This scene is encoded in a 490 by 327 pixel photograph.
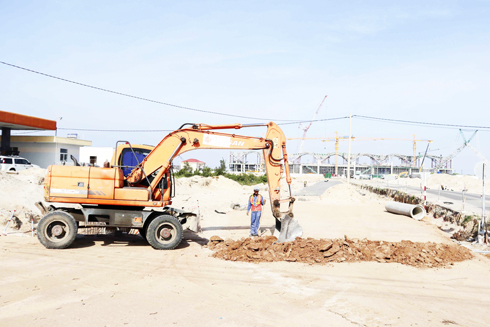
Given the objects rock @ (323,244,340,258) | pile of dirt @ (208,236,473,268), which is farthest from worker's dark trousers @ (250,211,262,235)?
rock @ (323,244,340,258)

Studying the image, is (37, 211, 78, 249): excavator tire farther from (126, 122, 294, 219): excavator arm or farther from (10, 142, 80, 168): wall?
(10, 142, 80, 168): wall

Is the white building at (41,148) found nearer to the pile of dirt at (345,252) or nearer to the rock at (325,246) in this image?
the pile of dirt at (345,252)

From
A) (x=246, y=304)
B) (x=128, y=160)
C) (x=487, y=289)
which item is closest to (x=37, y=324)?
(x=246, y=304)

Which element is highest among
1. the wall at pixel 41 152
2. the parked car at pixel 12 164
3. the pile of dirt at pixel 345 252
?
the wall at pixel 41 152

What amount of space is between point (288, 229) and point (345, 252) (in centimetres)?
187

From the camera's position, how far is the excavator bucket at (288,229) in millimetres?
10258

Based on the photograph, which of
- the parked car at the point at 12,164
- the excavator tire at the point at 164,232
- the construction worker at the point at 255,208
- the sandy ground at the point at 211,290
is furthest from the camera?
the parked car at the point at 12,164

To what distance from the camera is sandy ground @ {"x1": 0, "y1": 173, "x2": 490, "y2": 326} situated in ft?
17.8

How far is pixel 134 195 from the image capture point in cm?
986

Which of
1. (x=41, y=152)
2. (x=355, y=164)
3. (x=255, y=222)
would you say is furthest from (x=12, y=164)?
(x=355, y=164)

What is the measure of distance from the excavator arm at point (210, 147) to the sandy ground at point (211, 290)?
214cm

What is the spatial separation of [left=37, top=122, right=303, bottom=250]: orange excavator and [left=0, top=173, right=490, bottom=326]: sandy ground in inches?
Result: 23.9

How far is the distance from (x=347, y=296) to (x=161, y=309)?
325cm

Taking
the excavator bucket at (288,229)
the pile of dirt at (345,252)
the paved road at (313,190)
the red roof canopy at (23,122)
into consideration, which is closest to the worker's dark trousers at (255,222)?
the excavator bucket at (288,229)
